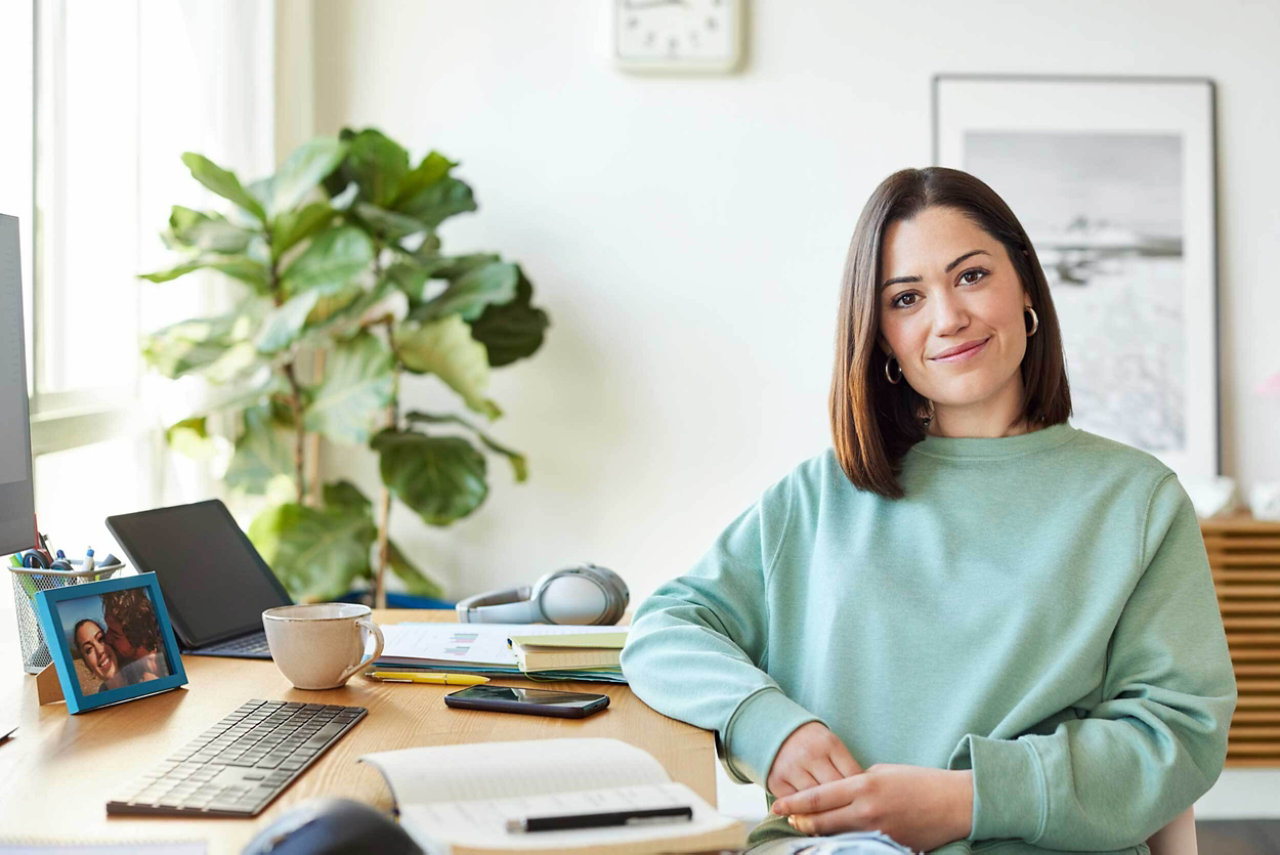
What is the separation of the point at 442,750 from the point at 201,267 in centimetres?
166

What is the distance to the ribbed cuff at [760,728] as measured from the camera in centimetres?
108

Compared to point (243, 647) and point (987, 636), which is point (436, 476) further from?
point (987, 636)

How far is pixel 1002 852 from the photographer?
42.6 inches

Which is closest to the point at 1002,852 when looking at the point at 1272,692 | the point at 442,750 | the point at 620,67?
the point at 442,750

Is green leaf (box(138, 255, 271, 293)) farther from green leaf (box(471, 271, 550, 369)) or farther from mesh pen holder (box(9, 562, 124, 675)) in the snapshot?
mesh pen holder (box(9, 562, 124, 675))

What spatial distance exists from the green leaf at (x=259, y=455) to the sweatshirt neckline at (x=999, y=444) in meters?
1.72

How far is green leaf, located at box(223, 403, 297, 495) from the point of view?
8.46ft

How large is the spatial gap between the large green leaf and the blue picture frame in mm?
1629

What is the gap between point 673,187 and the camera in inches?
121

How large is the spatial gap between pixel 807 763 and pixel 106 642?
0.69 m

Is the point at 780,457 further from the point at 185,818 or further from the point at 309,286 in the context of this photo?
the point at 185,818

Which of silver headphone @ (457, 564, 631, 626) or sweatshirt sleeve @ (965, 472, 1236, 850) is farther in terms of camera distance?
silver headphone @ (457, 564, 631, 626)

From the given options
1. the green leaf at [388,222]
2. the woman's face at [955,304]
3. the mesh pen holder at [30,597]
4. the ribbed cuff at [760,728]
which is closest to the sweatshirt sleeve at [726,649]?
the ribbed cuff at [760,728]

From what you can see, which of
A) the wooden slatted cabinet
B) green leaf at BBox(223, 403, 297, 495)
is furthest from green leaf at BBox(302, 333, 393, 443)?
the wooden slatted cabinet
